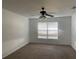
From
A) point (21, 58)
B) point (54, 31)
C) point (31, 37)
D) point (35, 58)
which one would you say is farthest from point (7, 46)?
point (54, 31)

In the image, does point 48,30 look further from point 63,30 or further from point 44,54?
point 44,54

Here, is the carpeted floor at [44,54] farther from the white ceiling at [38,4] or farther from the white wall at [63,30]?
the white ceiling at [38,4]

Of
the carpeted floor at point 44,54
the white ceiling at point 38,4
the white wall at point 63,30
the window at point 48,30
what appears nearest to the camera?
the white ceiling at point 38,4

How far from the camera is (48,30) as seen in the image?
26.0 ft

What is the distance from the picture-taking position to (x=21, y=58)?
4.05 meters

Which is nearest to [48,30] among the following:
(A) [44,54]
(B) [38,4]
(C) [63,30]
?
(C) [63,30]

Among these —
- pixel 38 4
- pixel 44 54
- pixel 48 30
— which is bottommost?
pixel 44 54

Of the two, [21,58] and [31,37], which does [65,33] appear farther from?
[21,58]

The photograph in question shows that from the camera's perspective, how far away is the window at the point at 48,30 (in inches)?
303

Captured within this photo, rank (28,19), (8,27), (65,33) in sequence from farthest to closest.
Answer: (28,19) < (65,33) < (8,27)

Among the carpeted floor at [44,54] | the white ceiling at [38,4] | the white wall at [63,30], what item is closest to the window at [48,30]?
the white wall at [63,30]

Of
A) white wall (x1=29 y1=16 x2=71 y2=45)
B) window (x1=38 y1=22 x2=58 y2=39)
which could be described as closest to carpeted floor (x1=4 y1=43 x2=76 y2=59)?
white wall (x1=29 y1=16 x2=71 y2=45)

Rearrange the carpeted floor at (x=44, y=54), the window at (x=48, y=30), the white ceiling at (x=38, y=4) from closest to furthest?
1. the white ceiling at (x=38, y=4)
2. the carpeted floor at (x=44, y=54)
3. the window at (x=48, y=30)

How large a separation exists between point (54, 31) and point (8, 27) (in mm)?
4235
